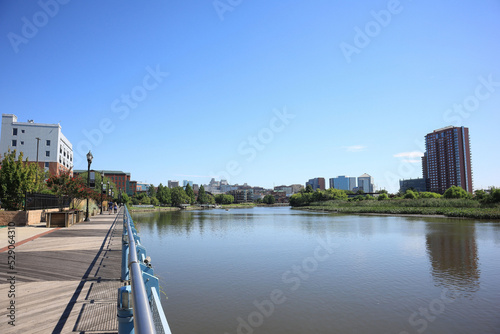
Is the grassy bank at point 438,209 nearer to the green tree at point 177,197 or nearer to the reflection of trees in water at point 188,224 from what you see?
the reflection of trees in water at point 188,224

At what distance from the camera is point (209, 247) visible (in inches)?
776

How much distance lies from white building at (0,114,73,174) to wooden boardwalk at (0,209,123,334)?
62.9 metres

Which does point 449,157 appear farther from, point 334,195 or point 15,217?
point 15,217

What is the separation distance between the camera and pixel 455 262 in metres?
14.9

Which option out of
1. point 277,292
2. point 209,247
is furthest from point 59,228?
point 277,292

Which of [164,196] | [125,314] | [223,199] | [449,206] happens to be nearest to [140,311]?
[125,314]

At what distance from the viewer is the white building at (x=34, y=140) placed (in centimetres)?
6388

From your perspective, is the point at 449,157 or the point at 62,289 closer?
the point at 62,289

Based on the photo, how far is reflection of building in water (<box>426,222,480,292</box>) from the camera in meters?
11.6

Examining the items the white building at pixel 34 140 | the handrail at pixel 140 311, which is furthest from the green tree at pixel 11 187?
the white building at pixel 34 140

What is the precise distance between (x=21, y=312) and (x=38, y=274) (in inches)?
95.3

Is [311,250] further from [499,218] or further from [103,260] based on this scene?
[499,218]

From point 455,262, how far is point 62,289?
16.1 metres

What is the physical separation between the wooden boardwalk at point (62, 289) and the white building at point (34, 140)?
62.9 m
